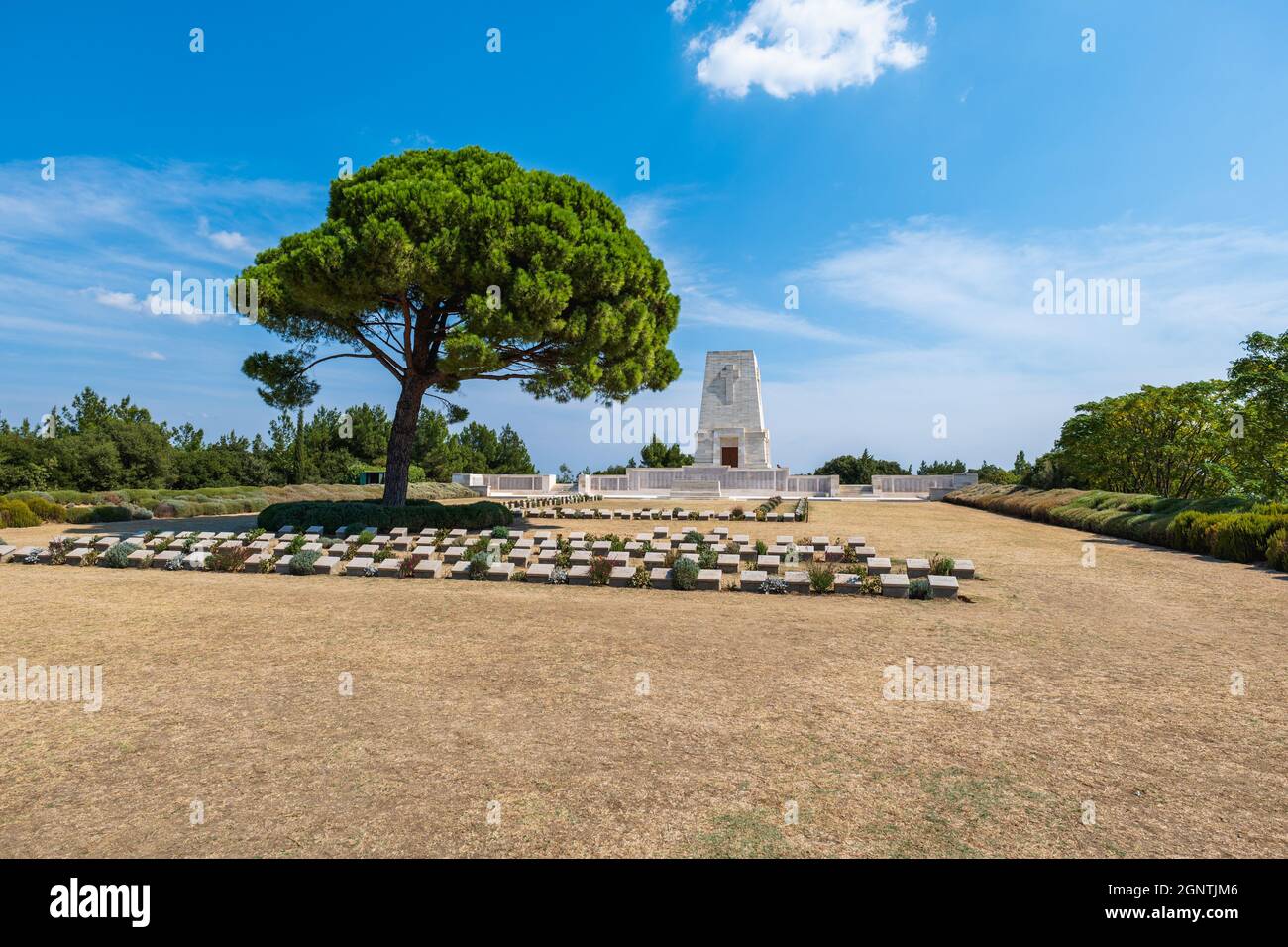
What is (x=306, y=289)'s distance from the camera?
687 inches

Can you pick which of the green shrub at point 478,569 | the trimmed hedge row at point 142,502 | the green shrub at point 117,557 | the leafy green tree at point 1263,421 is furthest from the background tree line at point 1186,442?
the trimmed hedge row at point 142,502

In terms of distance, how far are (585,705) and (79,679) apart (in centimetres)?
443

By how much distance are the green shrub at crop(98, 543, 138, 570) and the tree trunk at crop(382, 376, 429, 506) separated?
287 inches

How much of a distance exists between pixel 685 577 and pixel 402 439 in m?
12.6

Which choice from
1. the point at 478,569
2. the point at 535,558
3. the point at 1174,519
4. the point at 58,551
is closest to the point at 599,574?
the point at 478,569

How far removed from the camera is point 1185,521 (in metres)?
14.8

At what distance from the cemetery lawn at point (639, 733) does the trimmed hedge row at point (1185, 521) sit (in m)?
5.08

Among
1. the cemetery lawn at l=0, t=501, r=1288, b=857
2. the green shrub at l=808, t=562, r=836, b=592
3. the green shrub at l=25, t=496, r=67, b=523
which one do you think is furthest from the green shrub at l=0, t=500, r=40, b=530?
the green shrub at l=808, t=562, r=836, b=592

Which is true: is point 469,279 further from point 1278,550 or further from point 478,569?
point 1278,550

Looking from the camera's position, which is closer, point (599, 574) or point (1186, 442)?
point (599, 574)

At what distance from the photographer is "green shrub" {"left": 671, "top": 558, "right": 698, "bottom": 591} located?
1031cm

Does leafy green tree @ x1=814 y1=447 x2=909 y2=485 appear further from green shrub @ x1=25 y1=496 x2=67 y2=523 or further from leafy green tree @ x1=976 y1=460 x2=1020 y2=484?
green shrub @ x1=25 y1=496 x2=67 y2=523

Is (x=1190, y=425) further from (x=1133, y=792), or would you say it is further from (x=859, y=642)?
(x=1133, y=792)
